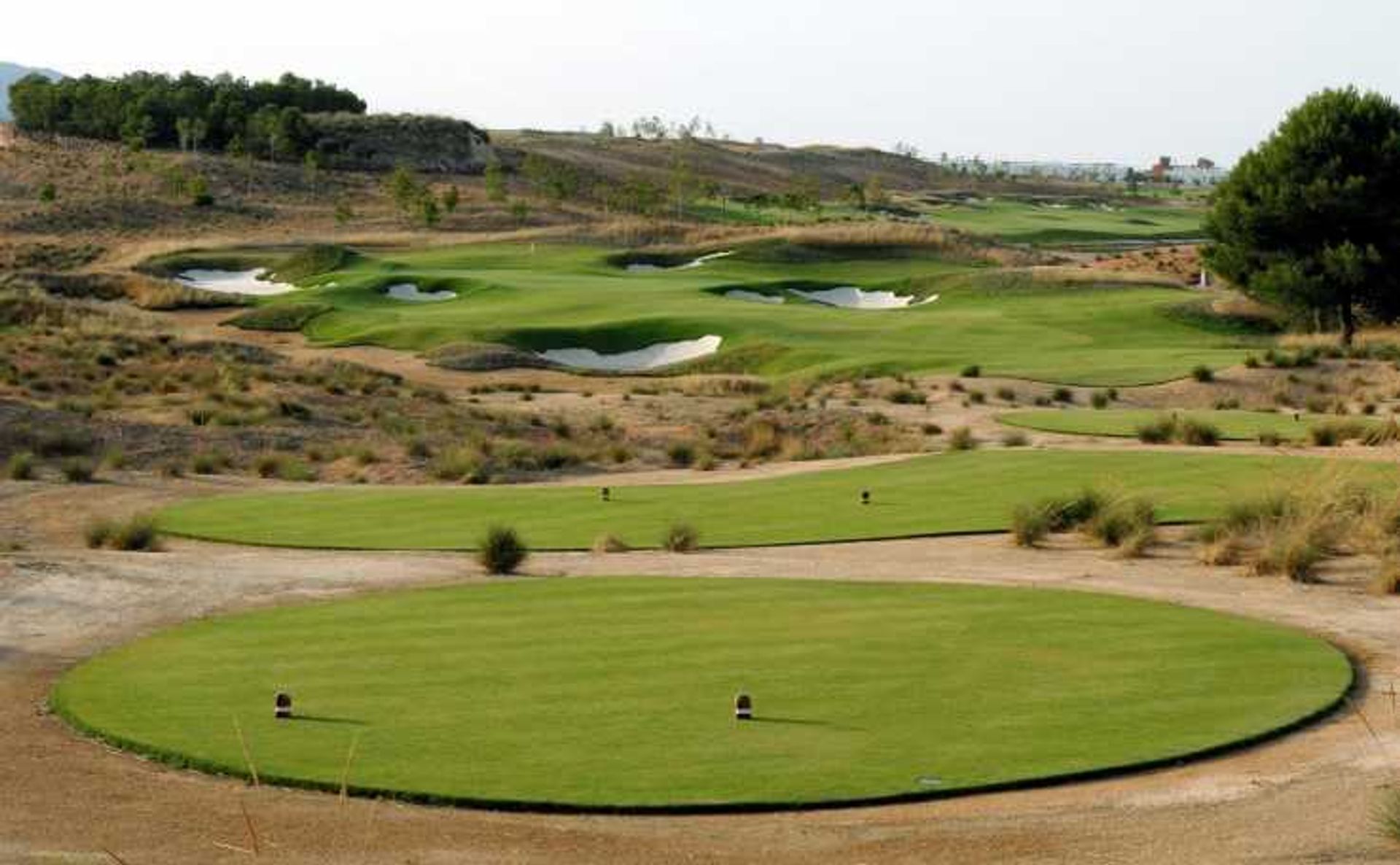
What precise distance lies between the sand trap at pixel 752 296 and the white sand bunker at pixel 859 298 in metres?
1.11

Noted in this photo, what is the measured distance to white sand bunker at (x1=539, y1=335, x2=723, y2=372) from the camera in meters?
55.7

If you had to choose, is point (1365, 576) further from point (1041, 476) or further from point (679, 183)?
point (679, 183)

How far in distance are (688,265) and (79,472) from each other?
2088 inches

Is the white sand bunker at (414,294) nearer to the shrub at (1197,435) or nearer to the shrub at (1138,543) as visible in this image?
the shrub at (1197,435)

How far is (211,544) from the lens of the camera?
81.5ft

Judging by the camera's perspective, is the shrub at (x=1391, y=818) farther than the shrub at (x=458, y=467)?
No

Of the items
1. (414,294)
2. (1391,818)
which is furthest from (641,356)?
(1391,818)

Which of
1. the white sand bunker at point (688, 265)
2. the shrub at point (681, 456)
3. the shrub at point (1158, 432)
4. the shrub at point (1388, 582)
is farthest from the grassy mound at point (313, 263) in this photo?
the shrub at point (1388, 582)

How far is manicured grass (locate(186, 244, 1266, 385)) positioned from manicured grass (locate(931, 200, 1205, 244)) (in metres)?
42.1

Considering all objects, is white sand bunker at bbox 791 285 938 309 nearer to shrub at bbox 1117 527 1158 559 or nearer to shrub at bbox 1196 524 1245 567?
shrub at bbox 1117 527 1158 559

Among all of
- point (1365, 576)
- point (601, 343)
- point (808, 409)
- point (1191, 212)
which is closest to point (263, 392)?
point (808, 409)

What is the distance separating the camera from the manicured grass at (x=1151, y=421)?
1283 inches

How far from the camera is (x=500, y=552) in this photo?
21.4 m

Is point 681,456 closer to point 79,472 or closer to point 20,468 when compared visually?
point 79,472
